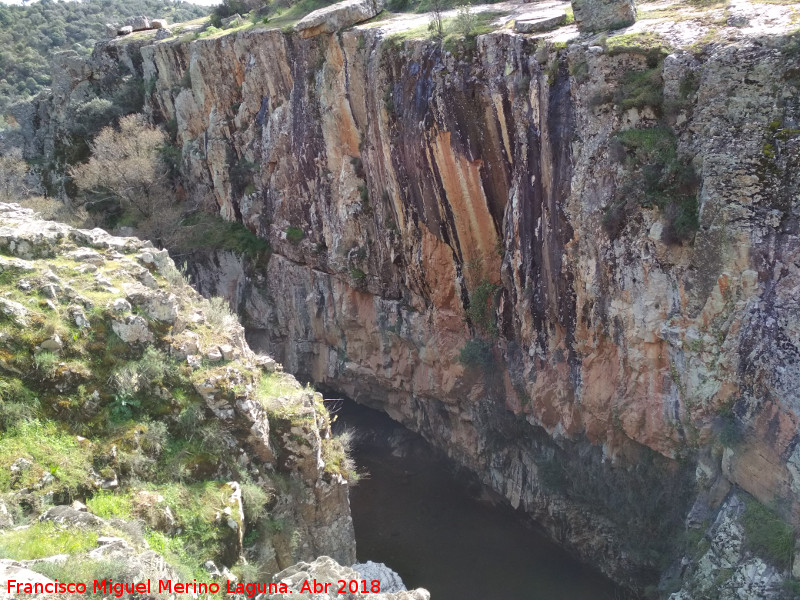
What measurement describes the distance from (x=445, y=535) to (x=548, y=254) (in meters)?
7.93

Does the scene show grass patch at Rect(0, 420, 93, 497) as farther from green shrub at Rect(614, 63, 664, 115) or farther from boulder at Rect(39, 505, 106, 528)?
green shrub at Rect(614, 63, 664, 115)

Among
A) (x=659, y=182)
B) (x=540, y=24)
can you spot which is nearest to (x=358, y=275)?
(x=540, y=24)

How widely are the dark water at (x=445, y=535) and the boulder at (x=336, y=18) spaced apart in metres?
11.6

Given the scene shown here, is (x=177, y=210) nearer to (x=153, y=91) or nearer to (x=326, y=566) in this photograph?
(x=153, y=91)

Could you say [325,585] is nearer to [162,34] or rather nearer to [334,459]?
[334,459]

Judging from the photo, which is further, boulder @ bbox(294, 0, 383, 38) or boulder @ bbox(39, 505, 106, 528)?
boulder @ bbox(294, 0, 383, 38)

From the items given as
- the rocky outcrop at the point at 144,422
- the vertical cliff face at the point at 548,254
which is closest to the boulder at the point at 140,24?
the vertical cliff face at the point at 548,254

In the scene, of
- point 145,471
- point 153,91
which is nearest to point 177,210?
point 153,91

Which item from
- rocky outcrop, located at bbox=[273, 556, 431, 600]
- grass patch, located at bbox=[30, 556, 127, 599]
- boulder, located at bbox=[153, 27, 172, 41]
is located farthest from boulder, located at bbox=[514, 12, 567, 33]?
boulder, located at bbox=[153, 27, 172, 41]

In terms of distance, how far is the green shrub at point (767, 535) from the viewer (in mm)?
9797

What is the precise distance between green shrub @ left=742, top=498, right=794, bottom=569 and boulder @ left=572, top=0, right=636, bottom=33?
28.9 feet

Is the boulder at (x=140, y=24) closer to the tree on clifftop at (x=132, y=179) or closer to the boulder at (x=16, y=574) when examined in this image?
the tree on clifftop at (x=132, y=179)

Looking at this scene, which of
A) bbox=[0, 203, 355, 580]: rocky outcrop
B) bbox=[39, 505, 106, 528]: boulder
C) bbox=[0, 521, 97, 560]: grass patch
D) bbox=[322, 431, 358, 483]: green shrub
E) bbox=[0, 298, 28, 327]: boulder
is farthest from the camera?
bbox=[322, 431, 358, 483]: green shrub

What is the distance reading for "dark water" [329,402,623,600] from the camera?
1472 cm
